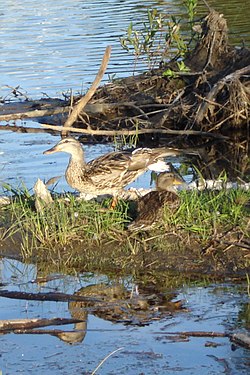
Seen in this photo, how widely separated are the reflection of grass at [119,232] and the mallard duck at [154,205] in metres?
0.08

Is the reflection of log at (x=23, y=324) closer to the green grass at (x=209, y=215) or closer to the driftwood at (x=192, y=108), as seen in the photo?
the green grass at (x=209, y=215)

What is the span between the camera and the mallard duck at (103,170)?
8.98m

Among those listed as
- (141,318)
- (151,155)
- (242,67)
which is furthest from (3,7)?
(141,318)

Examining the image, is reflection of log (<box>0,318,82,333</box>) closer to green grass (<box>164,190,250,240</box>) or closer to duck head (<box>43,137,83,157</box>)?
green grass (<box>164,190,250,240</box>)

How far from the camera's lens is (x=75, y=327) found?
6.66 meters

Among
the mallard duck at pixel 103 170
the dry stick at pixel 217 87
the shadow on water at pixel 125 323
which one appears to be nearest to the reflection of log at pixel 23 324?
the shadow on water at pixel 125 323

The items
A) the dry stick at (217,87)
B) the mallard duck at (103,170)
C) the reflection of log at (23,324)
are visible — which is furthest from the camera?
the dry stick at (217,87)

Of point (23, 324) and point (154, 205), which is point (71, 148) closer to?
point (154, 205)

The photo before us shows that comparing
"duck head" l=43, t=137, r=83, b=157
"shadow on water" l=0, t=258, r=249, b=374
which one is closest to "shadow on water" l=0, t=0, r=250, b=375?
"shadow on water" l=0, t=258, r=249, b=374

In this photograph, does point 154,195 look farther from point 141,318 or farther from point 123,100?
point 123,100

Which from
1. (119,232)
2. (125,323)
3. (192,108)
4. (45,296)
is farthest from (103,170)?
(192,108)

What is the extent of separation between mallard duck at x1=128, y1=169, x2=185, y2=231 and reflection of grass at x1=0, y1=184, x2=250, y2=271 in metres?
0.08

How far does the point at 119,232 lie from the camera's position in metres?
8.18

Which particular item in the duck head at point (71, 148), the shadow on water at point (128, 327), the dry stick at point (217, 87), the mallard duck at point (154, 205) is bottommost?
the shadow on water at point (128, 327)
